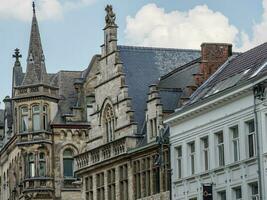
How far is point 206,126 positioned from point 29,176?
110 feet

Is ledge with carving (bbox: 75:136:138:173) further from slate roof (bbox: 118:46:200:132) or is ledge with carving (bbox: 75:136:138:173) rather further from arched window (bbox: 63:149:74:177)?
arched window (bbox: 63:149:74:177)

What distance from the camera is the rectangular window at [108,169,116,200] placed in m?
75.2

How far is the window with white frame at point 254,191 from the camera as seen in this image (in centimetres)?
5725

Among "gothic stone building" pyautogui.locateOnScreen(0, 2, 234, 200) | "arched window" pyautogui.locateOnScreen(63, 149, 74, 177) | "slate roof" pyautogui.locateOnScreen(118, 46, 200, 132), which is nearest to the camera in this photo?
"gothic stone building" pyautogui.locateOnScreen(0, 2, 234, 200)

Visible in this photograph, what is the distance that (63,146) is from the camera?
94.5 meters

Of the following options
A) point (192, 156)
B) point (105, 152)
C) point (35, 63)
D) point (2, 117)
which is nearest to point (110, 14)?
point (105, 152)

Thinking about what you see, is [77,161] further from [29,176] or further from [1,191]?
[1,191]

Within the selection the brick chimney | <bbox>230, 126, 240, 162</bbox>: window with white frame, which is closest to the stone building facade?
the brick chimney

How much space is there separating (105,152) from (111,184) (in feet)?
7.03

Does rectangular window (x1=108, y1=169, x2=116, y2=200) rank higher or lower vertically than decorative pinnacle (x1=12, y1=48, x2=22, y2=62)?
lower

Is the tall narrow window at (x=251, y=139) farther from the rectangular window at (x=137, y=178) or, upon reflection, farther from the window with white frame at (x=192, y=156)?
the rectangular window at (x=137, y=178)

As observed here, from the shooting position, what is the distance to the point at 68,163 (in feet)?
311

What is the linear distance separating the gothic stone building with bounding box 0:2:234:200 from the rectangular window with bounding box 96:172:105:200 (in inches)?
2.6

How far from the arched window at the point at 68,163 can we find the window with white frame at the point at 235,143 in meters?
36.4
